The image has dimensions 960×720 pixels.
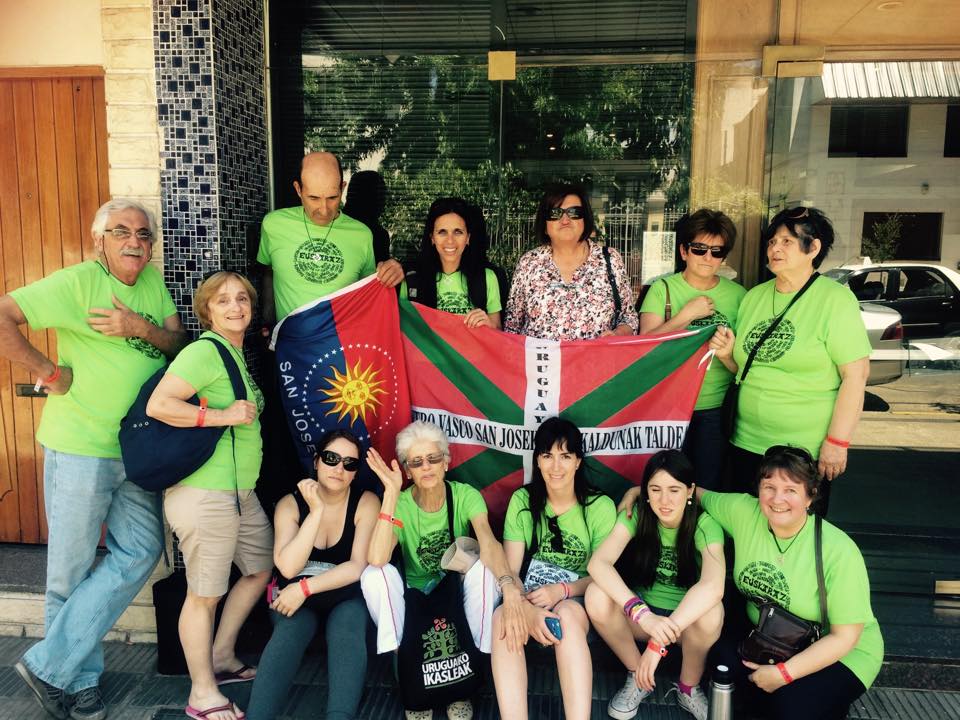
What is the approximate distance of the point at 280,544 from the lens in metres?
3.32

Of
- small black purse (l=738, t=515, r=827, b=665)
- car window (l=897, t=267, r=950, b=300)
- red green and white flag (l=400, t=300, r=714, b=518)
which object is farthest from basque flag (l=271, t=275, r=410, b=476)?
car window (l=897, t=267, r=950, b=300)

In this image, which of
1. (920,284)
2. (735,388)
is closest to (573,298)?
(735,388)

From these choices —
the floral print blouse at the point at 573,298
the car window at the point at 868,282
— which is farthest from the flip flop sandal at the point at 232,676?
the car window at the point at 868,282

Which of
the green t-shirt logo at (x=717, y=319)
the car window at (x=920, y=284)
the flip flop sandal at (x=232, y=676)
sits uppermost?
the car window at (x=920, y=284)

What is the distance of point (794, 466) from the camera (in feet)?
9.75

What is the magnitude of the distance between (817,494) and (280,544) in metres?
2.30

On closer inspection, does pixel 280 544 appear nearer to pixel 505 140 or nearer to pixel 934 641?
pixel 505 140

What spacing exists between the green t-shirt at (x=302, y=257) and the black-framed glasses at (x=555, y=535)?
1.58m

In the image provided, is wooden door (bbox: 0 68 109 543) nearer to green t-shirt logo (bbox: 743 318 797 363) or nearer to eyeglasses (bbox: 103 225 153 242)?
eyeglasses (bbox: 103 225 153 242)

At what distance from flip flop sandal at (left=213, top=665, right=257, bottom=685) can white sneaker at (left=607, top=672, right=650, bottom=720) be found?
1659 millimetres

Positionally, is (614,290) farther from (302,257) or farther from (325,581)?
(325,581)

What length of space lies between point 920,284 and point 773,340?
152 cm

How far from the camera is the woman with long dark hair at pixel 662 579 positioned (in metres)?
3.10

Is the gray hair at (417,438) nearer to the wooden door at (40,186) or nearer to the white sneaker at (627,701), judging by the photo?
the white sneaker at (627,701)
